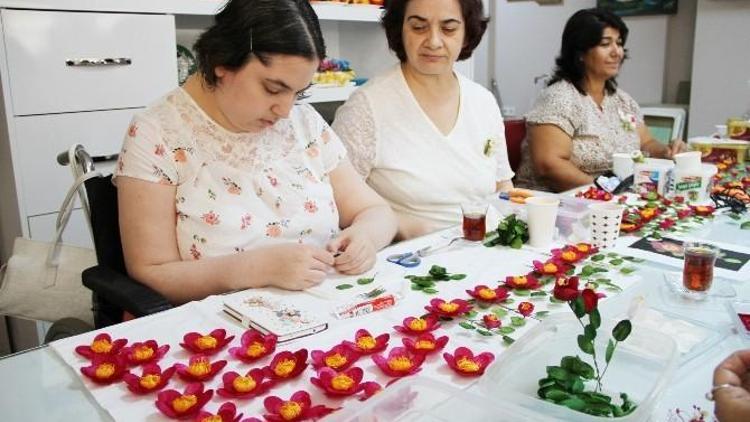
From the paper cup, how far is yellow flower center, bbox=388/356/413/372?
0.73 m

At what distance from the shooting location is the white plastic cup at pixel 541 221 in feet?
4.88

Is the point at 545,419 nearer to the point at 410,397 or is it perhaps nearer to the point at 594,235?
the point at 410,397

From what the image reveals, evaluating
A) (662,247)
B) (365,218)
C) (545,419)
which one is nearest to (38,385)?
(545,419)

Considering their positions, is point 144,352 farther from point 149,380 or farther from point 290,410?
point 290,410

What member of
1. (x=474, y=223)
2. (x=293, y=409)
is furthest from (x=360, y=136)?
(x=293, y=409)

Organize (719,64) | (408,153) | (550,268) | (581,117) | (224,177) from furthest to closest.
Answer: (719,64) → (581,117) → (408,153) → (224,177) → (550,268)

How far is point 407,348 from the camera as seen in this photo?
3.24 feet

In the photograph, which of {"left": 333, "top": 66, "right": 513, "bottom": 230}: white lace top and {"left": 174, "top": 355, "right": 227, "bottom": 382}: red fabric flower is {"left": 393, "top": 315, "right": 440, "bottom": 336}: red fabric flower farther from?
{"left": 333, "top": 66, "right": 513, "bottom": 230}: white lace top

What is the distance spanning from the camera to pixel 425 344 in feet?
3.24

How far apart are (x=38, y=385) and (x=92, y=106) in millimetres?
1598

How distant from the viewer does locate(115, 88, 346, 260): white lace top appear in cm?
141

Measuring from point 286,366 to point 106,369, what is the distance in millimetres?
254

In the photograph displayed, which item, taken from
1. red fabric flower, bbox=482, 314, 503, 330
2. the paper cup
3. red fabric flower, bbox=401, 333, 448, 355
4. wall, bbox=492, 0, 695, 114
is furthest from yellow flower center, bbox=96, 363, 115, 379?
wall, bbox=492, 0, 695, 114

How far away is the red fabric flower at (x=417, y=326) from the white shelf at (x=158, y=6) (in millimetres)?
1201
